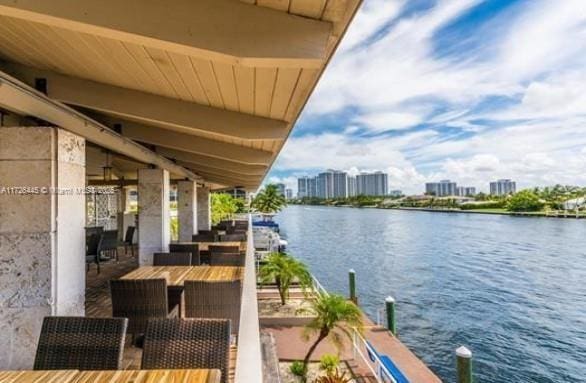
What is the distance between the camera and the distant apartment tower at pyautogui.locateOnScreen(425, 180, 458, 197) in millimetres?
109938

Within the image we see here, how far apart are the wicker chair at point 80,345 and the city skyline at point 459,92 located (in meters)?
1.99

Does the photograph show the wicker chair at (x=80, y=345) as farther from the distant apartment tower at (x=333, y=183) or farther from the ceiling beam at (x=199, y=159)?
the distant apartment tower at (x=333, y=183)

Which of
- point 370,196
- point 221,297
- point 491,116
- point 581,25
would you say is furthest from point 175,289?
point 370,196

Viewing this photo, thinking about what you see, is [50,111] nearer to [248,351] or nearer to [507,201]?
[248,351]

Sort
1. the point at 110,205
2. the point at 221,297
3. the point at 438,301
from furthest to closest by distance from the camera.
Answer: the point at 438,301
the point at 110,205
the point at 221,297

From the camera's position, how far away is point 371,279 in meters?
25.8

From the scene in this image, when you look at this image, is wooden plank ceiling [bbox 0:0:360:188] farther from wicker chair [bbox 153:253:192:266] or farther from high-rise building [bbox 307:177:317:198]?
high-rise building [bbox 307:177:317:198]

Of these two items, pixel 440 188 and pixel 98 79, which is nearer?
pixel 98 79

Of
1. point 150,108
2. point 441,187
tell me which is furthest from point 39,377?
point 441,187

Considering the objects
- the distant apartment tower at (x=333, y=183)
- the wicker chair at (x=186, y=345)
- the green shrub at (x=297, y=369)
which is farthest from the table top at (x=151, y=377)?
the distant apartment tower at (x=333, y=183)

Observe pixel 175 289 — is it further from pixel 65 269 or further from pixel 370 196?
pixel 370 196

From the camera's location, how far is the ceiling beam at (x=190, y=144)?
4.71 m

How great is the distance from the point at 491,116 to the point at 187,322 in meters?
78.4

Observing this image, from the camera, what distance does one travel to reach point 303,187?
139 metres
